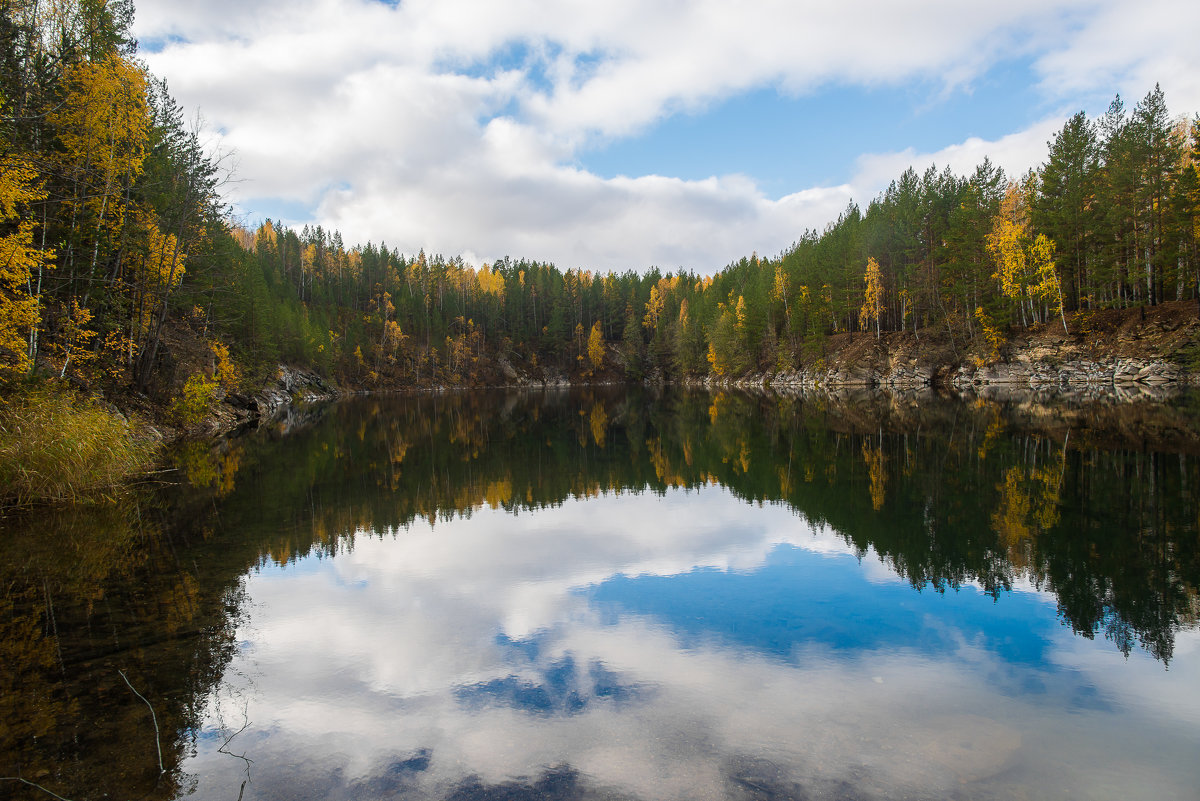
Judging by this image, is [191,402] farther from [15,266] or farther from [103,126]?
[15,266]

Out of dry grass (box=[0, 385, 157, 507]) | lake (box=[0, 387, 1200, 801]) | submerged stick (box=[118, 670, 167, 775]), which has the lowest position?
lake (box=[0, 387, 1200, 801])

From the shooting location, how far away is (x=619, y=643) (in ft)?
20.7

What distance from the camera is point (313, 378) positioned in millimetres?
70938

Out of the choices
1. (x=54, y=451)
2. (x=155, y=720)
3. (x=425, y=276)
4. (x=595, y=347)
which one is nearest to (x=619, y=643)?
(x=155, y=720)

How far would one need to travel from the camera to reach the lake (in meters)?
4.15

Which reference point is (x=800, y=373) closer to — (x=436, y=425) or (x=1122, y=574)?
(x=436, y=425)

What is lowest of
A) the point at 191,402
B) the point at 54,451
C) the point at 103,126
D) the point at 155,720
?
the point at 155,720

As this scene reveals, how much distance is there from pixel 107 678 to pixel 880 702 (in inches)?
260

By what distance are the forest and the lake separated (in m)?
7.50

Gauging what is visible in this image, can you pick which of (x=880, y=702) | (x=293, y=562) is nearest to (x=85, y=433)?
(x=293, y=562)

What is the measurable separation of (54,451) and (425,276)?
108453mm

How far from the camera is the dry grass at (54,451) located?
10930mm

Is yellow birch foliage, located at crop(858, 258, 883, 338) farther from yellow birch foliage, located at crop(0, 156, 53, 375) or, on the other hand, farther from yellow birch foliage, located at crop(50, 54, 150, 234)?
yellow birch foliage, located at crop(0, 156, 53, 375)

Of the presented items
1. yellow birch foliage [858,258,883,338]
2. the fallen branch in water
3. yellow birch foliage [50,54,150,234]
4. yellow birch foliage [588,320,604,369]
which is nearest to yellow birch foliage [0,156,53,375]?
yellow birch foliage [50,54,150,234]
